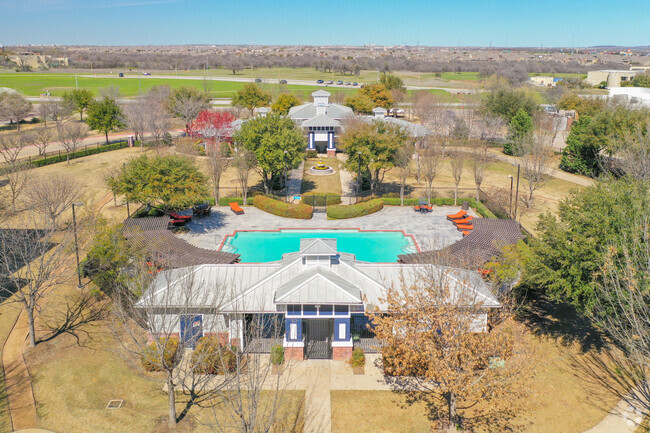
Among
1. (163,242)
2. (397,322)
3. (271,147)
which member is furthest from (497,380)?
(271,147)

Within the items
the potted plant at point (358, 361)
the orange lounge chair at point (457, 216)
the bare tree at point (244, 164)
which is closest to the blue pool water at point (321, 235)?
the orange lounge chair at point (457, 216)

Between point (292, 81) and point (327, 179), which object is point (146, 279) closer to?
point (327, 179)

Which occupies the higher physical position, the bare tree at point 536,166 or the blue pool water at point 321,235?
the bare tree at point 536,166

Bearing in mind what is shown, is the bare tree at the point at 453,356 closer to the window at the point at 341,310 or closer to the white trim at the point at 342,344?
the window at the point at 341,310

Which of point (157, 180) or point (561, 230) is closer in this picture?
point (561, 230)

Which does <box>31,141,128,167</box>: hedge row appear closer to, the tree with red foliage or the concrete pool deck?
the tree with red foliage

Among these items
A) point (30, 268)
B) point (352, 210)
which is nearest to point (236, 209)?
point (352, 210)
